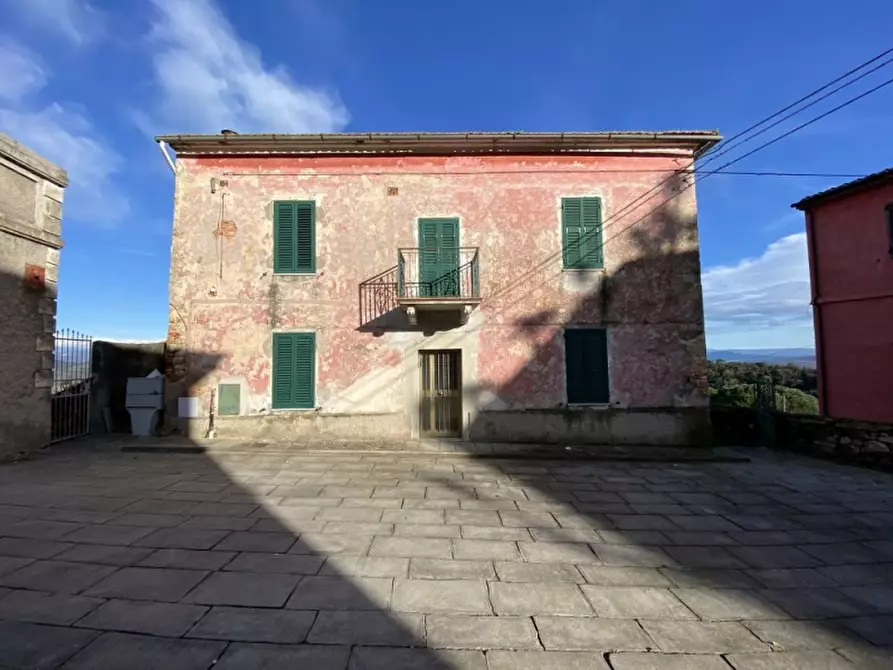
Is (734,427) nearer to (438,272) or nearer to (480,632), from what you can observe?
(438,272)

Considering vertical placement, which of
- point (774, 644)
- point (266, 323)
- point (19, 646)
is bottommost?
point (774, 644)

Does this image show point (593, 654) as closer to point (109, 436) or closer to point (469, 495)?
point (469, 495)

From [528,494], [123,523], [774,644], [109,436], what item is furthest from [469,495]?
[109,436]

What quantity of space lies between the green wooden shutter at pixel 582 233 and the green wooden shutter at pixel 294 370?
5830 mm

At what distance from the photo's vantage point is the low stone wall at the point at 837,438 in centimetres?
722

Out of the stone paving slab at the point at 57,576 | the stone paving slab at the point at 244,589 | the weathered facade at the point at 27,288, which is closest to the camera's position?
the stone paving slab at the point at 244,589

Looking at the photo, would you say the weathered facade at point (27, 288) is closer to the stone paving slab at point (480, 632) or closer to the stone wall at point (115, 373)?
the stone wall at point (115, 373)

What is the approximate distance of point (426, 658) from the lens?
2.40 meters

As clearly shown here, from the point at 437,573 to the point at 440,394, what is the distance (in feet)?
19.9

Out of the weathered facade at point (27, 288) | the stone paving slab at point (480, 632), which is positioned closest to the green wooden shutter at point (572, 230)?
the stone paving slab at point (480, 632)

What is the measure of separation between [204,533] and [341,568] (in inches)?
64.5

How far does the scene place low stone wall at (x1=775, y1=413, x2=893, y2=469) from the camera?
23.7 feet

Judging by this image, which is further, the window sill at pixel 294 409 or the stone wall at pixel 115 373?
the stone wall at pixel 115 373

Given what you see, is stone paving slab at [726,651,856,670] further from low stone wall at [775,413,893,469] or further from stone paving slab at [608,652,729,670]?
low stone wall at [775,413,893,469]
